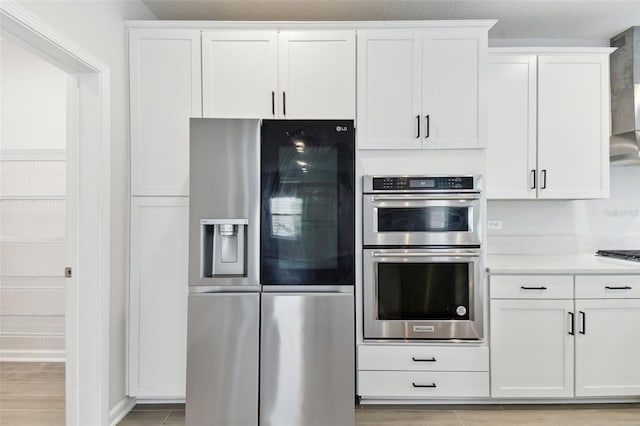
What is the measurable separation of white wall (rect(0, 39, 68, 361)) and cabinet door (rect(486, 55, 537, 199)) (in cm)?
358

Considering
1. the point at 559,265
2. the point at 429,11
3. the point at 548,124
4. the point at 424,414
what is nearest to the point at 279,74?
the point at 429,11

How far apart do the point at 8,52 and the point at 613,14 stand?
4.86 metres

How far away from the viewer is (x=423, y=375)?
8.12ft

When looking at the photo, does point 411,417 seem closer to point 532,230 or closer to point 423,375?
point 423,375

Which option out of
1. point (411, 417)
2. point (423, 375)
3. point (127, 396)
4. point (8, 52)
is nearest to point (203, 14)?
point (8, 52)

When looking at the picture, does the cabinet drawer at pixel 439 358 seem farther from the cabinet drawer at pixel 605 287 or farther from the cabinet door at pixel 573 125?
the cabinet door at pixel 573 125

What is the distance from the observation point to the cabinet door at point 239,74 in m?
2.50

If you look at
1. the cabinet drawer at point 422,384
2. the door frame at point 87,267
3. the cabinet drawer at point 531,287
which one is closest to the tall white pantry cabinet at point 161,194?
the door frame at point 87,267

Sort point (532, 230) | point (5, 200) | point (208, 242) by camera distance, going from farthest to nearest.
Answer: point (5, 200)
point (532, 230)
point (208, 242)

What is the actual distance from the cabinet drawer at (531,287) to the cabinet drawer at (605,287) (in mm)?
71

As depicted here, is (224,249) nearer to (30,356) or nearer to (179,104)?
(179,104)

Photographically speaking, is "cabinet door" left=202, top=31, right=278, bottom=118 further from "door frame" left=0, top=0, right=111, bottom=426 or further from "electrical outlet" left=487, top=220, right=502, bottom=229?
"electrical outlet" left=487, top=220, right=502, bottom=229

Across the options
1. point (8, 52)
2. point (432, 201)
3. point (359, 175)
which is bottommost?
point (432, 201)

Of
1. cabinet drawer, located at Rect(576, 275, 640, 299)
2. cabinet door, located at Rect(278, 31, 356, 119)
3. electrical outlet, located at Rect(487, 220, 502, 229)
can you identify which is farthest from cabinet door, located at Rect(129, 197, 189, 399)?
cabinet drawer, located at Rect(576, 275, 640, 299)
